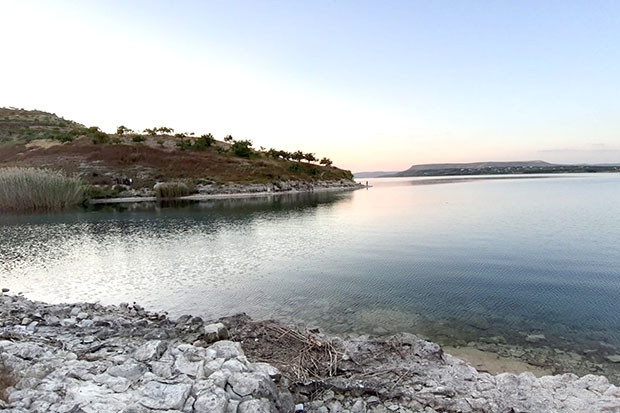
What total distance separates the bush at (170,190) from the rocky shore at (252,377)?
52.6 metres

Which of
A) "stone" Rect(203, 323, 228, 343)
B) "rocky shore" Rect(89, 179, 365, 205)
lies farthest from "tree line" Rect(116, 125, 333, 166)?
"stone" Rect(203, 323, 228, 343)

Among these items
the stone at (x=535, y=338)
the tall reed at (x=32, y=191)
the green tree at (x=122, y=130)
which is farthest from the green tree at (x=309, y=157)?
the stone at (x=535, y=338)

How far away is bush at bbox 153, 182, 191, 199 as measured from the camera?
57.6m

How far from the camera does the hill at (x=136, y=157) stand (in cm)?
6525

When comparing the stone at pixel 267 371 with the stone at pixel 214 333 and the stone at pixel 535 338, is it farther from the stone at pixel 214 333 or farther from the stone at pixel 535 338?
the stone at pixel 535 338

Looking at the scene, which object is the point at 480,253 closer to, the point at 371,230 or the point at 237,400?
the point at 371,230

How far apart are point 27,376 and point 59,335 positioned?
3006 mm

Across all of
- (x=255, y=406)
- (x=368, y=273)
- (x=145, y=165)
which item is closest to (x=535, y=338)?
(x=368, y=273)

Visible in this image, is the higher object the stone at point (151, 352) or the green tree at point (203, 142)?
the green tree at point (203, 142)

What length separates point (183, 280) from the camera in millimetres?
14305

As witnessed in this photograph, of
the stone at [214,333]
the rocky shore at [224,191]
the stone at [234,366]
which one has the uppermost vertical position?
the rocky shore at [224,191]

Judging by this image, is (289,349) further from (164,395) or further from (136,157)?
(136,157)

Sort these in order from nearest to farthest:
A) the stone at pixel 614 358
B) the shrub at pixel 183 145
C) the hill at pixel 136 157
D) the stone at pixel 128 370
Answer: the stone at pixel 128 370, the stone at pixel 614 358, the hill at pixel 136 157, the shrub at pixel 183 145

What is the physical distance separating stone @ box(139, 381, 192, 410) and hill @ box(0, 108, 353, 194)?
61.9 meters
